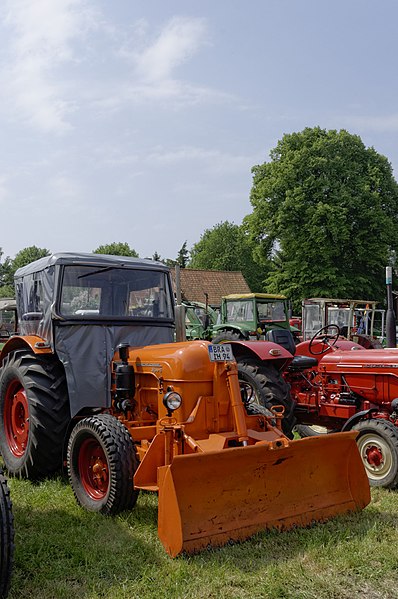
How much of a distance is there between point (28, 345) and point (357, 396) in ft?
11.5

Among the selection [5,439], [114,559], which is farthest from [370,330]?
[114,559]

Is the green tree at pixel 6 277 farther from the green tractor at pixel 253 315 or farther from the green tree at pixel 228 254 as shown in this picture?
the green tractor at pixel 253 315

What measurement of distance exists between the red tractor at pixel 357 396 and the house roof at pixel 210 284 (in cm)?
2483

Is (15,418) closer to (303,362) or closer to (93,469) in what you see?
(93,469)

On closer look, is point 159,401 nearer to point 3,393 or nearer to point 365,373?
point 3,393

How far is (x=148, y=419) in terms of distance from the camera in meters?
5.06

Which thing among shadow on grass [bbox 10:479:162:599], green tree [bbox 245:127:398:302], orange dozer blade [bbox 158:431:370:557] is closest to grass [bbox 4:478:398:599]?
shadow on grass [bbox 10:479:162:599]

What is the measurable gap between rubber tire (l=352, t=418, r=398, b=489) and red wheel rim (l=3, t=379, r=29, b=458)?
10.7 feet

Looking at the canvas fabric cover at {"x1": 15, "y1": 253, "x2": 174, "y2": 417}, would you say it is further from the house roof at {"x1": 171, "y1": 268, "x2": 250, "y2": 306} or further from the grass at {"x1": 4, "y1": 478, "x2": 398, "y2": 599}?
the house roof at {"x1": 171, "y1": 268, "x2": 250, "y2": 306}

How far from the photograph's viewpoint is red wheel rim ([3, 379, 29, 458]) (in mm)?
5832

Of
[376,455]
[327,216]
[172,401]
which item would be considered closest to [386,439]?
[376,455]

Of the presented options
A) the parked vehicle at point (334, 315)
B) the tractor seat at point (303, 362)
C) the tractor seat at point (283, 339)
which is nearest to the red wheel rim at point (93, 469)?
the tractor seat at point (303, 362)

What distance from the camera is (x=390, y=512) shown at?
15.3 ft

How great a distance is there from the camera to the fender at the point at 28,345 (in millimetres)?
5410
